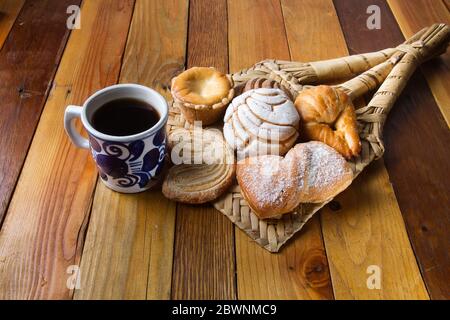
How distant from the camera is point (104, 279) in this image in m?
0.60

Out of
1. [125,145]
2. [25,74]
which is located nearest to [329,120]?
[125,145]

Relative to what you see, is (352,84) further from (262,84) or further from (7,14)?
(7,14)

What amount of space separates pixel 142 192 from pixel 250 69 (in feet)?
1.11

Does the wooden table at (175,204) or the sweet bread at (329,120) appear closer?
the wooden table at (175,204)

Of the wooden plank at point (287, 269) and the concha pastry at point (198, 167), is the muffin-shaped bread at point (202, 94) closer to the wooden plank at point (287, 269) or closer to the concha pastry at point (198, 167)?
the concha pastry at point (198, 167)

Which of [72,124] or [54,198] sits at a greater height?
[72,124]

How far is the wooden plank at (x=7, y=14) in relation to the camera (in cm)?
99

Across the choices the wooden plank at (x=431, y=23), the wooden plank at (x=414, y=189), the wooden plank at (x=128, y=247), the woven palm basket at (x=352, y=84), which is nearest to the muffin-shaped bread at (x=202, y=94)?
the woven palm basket at (x=352, y=84)

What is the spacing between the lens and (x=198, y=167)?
0.71 metres

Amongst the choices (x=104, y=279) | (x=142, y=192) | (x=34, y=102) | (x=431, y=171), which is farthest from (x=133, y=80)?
(x=431, y=171)

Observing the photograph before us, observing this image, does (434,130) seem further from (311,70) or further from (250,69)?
(250,69)

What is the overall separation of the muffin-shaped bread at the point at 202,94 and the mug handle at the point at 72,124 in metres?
0.17

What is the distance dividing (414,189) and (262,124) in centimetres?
27

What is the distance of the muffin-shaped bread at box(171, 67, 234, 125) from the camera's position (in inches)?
29.5
